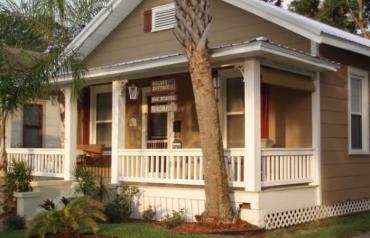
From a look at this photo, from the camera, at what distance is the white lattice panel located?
430 inches

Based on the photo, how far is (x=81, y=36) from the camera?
1644 cm

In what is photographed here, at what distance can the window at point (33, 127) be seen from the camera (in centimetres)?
2114

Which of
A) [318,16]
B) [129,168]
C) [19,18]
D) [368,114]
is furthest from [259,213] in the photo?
[318,16]

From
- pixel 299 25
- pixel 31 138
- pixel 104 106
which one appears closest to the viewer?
Result: pixel 299 25

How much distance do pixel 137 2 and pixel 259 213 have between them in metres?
7.97

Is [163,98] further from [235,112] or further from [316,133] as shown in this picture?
[316,133]

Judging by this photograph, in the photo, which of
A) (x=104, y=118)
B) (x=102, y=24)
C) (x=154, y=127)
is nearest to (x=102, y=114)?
(x=104, y=118)

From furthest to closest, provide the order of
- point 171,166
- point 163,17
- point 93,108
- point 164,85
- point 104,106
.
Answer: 1. point 93,108
2. point 104,106
3. point 163,17
4. point 164,85
5. point 171,166

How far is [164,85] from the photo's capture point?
544 inches

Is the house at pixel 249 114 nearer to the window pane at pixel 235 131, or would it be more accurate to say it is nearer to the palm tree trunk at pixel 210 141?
the window pane at pixel 235 131

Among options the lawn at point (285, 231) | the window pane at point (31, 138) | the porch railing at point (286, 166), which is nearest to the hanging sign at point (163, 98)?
the porch railing at point (286, 166)

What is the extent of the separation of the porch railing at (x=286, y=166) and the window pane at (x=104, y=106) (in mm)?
6955

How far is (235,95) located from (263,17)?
6.61 ft

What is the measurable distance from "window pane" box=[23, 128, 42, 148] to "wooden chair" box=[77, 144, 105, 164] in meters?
5.93
